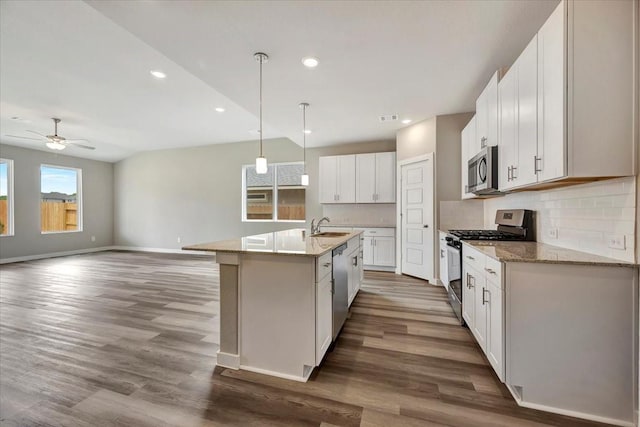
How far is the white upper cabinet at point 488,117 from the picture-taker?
252 centimetres

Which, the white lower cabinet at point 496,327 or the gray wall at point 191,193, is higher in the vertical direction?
the gray wall at point 191,193

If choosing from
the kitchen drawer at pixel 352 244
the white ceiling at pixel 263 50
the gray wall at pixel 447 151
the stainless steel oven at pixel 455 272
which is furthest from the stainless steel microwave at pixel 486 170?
the kitchen drawer at pixel 352 244

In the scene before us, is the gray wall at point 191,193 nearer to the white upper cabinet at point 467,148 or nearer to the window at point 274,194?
the window at point 274,194

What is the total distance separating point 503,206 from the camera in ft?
10.9

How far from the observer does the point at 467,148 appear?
3637 mm

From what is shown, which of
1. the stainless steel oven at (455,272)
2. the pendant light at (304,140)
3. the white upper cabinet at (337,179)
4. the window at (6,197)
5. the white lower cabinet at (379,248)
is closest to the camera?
the stainless steel oven at (455,272)

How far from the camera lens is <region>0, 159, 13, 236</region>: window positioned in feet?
20.4

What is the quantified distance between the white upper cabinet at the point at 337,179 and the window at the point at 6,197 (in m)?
7.28

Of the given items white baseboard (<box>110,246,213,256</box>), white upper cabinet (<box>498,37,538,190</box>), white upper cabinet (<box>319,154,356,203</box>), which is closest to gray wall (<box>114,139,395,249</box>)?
white baseboard (<box>110,246,213,256</box>)

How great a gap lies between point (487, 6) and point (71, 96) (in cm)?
536

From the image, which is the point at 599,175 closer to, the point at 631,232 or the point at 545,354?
the point at 631,232

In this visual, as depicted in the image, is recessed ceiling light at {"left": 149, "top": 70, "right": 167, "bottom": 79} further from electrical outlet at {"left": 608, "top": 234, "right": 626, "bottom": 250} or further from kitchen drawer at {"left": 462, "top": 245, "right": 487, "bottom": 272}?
electrical outlet at {"left": 608, "top": 234, "right": 626, "bottom": 250}

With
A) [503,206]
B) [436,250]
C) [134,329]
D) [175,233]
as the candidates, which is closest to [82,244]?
[175,233]

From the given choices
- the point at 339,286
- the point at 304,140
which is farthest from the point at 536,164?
the point at 304,140
